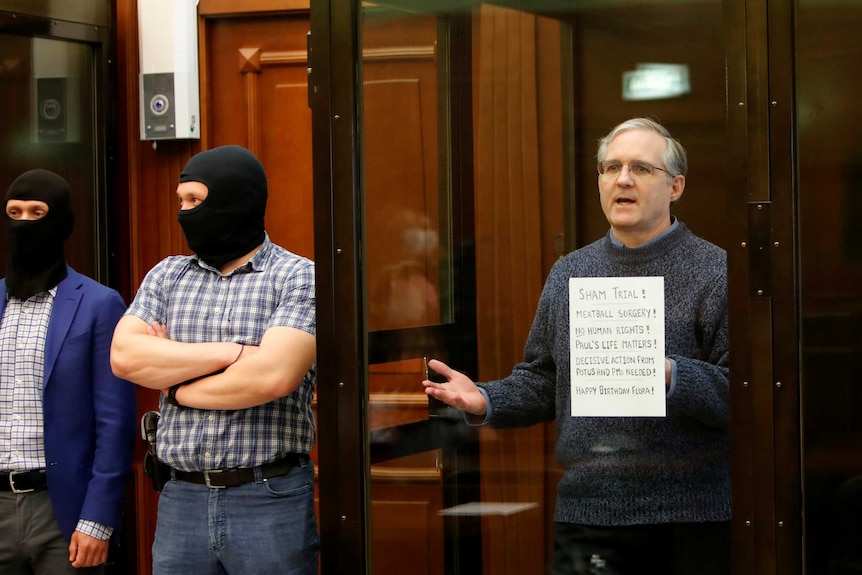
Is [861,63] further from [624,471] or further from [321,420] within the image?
[321,420]

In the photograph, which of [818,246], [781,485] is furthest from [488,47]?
[781,485]

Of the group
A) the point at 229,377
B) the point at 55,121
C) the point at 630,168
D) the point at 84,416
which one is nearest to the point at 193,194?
the point at 229,377

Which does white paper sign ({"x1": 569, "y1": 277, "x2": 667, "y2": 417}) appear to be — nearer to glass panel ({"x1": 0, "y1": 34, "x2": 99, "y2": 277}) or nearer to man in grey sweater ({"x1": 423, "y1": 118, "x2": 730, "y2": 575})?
man in grey sweater ({"x1": 423, "y1": 118, "x2": 730, "y2": 575})

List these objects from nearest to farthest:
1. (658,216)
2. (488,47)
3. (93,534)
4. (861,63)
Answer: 1. (861,63)
2. (658,216)
3. (488,47)
4. (93,534)

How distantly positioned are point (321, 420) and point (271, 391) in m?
0.13

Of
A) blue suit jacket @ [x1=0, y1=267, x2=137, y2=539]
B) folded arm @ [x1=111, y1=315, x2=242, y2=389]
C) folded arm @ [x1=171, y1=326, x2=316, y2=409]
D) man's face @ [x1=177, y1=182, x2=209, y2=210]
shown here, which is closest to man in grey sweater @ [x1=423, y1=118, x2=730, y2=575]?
folded arm @ [x1=171, y1=326, x2=316, y2=409]

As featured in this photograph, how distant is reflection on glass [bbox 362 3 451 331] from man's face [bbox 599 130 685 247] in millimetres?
427

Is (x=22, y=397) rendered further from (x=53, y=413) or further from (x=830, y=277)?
(x=830, y=277)

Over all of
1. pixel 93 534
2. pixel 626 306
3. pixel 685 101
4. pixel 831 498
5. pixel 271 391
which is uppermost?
pixel 685 101

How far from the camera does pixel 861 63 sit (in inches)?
78.7

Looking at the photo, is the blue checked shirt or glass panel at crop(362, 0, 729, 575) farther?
the blue checked shirt

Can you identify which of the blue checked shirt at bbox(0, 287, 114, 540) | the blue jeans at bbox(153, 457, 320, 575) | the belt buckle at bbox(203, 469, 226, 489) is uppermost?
the blue checked shirt at bbox(0, 287, 114, 540)

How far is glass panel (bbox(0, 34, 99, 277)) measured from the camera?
3.66 m

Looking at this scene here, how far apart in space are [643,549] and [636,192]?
68 centimetres
